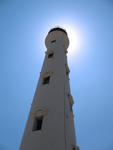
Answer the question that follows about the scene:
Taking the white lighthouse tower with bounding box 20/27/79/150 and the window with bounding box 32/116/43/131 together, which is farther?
the window with bounding box 32/116/43/131

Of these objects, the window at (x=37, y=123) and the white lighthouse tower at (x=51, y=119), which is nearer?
the white lighthouse tower at (x=51, y=119)

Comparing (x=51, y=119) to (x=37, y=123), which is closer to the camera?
(x=51, y=119)

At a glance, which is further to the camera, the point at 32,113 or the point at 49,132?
the point at 32,113

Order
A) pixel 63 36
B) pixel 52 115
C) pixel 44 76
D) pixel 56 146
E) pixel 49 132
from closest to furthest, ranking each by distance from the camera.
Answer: pixel 56 146, pixel 49 132, pixel 52 115, pixel 44 76, pixel 63 36

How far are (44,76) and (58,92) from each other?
320cm

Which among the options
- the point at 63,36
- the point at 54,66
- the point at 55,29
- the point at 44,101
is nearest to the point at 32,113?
the point at 44,101

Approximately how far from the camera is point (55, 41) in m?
20.4

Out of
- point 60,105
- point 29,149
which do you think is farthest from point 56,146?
point 60,105

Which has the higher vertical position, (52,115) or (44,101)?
(44,101)

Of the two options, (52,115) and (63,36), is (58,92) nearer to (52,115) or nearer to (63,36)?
(52,115)

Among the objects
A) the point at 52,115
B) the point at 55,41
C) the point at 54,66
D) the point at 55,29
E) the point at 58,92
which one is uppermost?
the point at 55,29

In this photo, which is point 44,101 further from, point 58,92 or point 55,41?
point 55,41

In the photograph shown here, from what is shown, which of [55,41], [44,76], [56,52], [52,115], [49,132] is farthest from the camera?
[55,41]

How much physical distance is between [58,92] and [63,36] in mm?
13287
